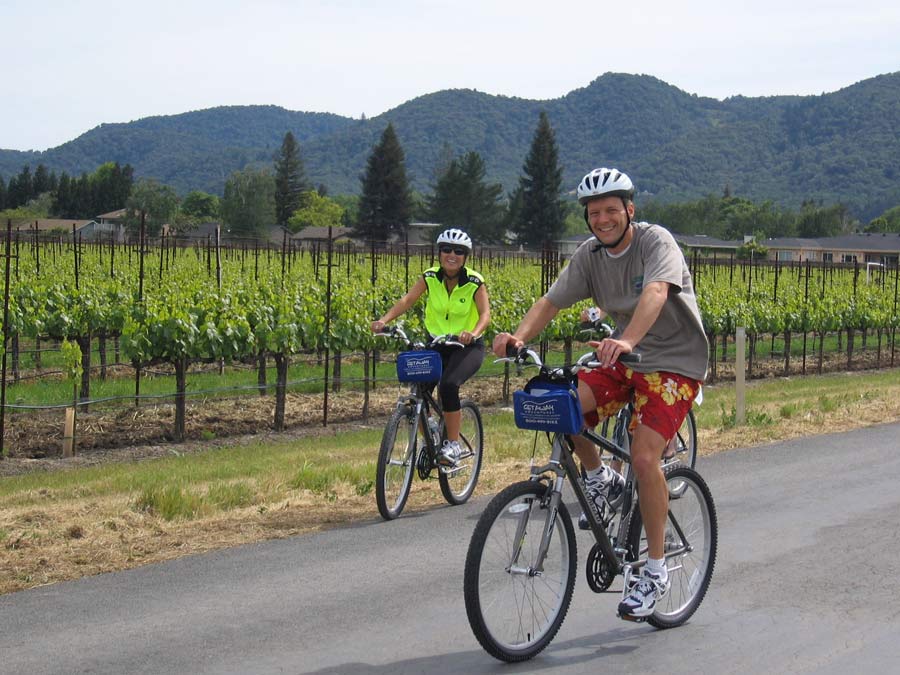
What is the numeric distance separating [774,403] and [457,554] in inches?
410

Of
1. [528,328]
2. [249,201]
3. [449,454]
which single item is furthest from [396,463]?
[249,201]

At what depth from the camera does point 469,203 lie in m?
103

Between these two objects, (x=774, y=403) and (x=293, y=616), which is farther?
(x=774, y=403)

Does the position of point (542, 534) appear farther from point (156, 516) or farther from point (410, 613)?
point (156, 516)

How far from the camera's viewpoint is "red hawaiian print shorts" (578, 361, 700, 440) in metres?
5.09

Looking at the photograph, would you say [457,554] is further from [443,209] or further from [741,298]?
[443,209]

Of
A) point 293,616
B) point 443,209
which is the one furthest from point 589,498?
point 443,209

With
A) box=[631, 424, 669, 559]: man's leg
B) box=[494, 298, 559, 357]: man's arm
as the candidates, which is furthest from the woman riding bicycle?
box=[631, 424, 669, 559]: man's leg

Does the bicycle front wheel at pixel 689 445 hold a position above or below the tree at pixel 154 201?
below

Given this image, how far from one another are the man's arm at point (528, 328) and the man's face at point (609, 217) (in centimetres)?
39

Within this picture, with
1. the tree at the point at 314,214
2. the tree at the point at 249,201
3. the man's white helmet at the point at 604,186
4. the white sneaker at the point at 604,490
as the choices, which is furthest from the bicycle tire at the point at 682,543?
the tree at the point at 314,214

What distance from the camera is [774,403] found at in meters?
16.3

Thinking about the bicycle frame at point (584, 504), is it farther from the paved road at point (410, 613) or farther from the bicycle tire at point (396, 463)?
the bicycle tire at point (396, 463)

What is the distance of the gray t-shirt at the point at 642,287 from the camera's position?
5105 mm
